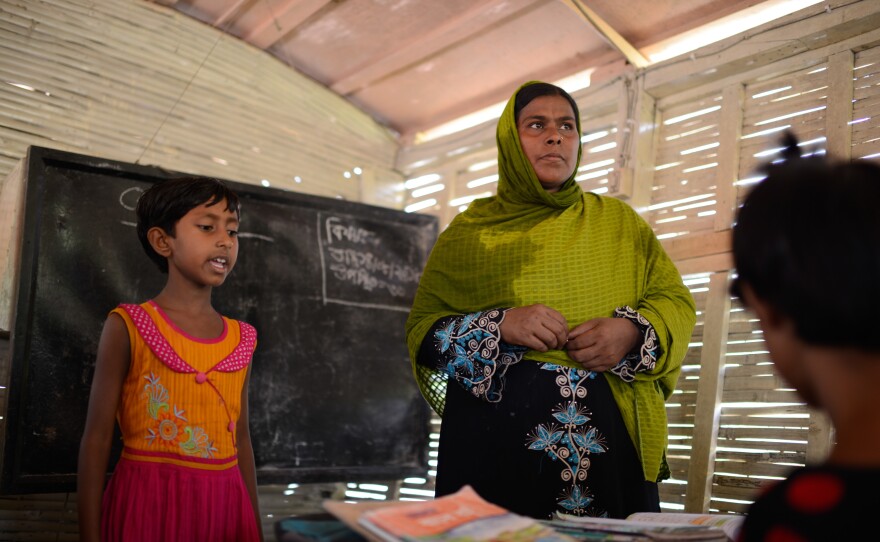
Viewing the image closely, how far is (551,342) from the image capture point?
1.66m

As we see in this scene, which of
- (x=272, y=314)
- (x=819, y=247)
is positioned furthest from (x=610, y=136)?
(x=819, y=247)

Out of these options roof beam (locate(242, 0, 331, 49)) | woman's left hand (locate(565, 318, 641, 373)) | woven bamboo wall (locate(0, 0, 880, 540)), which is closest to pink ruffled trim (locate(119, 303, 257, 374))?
woman's left hand (locate(565, 318, 641, 373))

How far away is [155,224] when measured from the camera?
80.5 inches

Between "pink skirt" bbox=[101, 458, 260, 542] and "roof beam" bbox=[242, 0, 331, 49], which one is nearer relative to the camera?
"pink skirt" bbox=[101, 458, 260, 542]

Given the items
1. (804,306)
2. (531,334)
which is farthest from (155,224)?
(804,306)

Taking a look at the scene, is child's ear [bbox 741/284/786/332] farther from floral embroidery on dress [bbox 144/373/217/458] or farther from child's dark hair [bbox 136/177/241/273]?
child's dark hair [bbox 136/177/241/273]

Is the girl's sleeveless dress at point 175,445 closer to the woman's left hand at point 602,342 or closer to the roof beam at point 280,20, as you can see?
the woman's left hand at point 602,342

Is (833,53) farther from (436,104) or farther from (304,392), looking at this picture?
(304,392)

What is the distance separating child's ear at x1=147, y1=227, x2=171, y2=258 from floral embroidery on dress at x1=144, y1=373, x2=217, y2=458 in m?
0.33

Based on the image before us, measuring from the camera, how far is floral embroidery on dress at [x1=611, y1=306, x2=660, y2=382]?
1.70m

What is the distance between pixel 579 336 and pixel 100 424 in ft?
3.43

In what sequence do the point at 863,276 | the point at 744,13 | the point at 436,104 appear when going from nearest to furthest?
the point at 863,276 → the point at 744,13 → the point at 436,104

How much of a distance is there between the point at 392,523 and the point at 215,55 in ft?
9.92

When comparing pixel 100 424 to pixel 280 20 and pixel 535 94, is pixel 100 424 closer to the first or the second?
pixel 535 94
